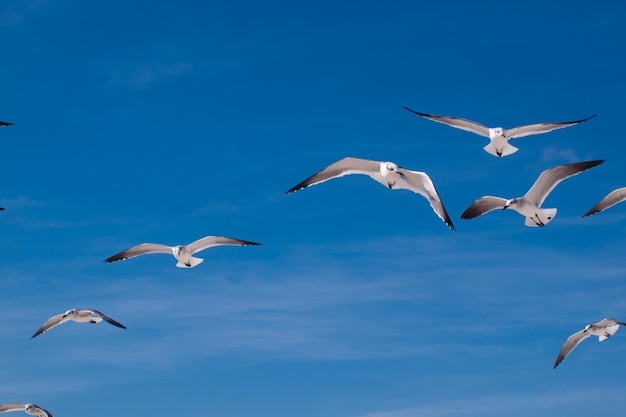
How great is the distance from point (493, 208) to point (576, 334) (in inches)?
247

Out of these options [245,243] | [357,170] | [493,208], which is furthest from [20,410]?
[493,208]

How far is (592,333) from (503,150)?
781cm

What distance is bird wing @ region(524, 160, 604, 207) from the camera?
2520 centimetres

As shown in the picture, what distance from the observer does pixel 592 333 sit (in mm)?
28234

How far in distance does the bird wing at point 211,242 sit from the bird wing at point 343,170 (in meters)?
3.90

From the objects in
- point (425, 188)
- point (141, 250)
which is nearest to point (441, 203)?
point (425, 188)

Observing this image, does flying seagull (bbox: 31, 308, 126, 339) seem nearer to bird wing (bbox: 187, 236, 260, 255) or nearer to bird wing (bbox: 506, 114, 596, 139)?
bird wing (bbox: 187, 236, 260, 255)

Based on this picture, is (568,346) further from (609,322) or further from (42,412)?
(42,412)

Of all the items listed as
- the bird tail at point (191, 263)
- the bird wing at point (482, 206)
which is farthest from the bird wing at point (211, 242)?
the bird wing at point (482, 206)

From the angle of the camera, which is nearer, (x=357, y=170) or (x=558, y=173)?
(x=357, y=170)

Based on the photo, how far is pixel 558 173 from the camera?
25.3 meters

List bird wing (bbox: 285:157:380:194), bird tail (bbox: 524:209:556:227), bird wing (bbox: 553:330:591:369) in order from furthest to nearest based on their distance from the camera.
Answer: bird wing (bbox: 553:330:591:369)
bird tail (bbox: 524:209:556:227)
bird wing (bbox: 285:157:380:194)

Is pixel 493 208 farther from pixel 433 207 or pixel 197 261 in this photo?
pixel 197 261

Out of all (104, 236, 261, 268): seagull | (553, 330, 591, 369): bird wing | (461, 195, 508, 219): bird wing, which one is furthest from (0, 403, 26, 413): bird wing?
(553, 330, 591, 369): bird wing
